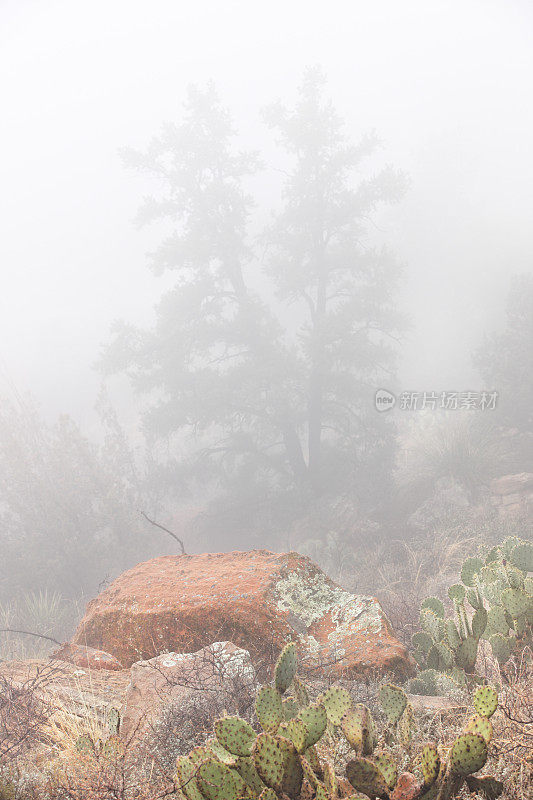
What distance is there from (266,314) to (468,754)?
1080cm

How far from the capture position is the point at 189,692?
2.14 meters

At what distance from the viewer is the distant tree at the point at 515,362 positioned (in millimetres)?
10930

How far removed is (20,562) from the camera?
9406 millimetres

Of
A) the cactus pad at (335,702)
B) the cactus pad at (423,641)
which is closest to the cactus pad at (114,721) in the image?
the cactus pad at (335,702)

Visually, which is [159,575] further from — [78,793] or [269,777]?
[269,777]

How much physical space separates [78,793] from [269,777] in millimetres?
715

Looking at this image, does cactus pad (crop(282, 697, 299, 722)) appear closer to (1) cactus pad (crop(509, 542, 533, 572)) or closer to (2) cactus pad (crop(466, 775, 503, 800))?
(2) cactus pad (crop(466, 775, 503, 800))

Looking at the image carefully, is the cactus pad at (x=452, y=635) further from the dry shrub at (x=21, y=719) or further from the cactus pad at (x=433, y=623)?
the dry shrub at (x=21, y=719)

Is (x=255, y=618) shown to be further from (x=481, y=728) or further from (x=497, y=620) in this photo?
(x=481, y=728)

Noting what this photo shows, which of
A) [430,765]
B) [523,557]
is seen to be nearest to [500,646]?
[523,557]

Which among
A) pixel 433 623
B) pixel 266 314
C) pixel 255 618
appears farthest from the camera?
pixel 266 314

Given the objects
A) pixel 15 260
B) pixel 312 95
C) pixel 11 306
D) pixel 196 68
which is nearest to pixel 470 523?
pixel 312 95

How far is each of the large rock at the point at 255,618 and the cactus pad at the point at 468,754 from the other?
52.3 inches

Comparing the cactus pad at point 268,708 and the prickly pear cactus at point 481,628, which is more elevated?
the cactus pad at point 268,708
